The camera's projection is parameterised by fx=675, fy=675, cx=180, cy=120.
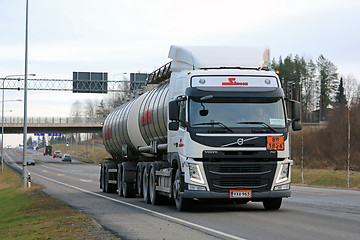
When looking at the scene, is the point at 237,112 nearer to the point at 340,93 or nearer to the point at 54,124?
the point at 54,124

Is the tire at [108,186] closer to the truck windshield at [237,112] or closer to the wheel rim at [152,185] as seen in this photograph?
the wheel rim at [152,185]

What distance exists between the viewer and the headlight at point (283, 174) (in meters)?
16.7

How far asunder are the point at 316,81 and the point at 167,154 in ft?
434

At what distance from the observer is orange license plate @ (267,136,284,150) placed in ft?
53.9

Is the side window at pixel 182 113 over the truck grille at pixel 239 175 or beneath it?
over

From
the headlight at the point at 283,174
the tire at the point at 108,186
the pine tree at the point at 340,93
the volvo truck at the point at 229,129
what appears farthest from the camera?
the pine tree at the point at 340,93

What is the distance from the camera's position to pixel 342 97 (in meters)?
140

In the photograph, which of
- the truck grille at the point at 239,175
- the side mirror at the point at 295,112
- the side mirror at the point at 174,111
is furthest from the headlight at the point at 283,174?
the side mirror at the point at 174,111

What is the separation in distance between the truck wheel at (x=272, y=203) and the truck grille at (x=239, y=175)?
152 cm

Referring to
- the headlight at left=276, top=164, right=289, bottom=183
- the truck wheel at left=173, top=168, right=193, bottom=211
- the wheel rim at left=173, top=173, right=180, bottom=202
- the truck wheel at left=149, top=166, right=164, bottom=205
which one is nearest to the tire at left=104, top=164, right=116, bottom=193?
the truck wheel at left=149, top=166, right=164, bottom=205

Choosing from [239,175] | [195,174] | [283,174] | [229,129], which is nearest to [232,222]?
[239,175]

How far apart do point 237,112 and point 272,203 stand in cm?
302

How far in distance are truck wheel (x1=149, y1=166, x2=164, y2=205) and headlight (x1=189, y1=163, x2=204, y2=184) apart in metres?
4.45

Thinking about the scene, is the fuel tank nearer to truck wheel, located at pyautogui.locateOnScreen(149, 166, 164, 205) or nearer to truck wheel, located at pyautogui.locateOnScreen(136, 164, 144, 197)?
truck wheel, located at pyautogui.locateOnScreen(136, 164, 144, 197)
